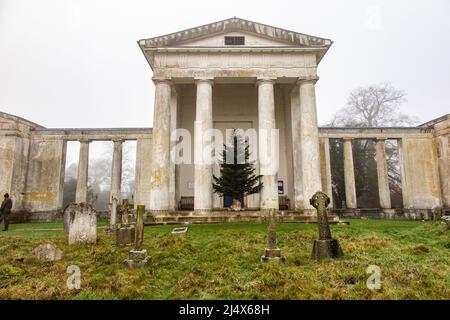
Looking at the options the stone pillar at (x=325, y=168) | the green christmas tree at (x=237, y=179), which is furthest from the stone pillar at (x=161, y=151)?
the stone pillar at (x=325, y=168)

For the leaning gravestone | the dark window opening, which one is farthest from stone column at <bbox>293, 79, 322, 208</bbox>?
the leaning gravestone

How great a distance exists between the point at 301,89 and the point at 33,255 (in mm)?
15017

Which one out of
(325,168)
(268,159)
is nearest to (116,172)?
(268,159)

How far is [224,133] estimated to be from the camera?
72.9ft

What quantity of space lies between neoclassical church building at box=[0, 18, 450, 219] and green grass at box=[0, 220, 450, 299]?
24.9ft

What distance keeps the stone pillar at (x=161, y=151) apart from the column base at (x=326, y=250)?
34.1 feet

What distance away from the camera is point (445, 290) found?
4.71 meters

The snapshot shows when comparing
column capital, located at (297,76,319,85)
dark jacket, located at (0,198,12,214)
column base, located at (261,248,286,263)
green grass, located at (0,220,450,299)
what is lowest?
green grass, located at (0,220,450,299)

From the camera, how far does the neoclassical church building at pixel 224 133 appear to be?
1630cm

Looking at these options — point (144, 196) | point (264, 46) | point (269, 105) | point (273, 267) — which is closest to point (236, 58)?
point (264, 46)

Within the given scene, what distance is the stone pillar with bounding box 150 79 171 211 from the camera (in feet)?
52.1

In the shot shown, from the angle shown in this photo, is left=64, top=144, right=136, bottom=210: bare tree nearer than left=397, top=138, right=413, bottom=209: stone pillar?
No

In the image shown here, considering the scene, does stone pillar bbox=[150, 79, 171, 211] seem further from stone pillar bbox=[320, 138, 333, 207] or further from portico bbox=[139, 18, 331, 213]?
stone pillar bbox=[320, 138, 333, 207]

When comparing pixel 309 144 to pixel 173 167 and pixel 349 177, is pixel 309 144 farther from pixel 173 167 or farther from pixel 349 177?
pixel 349 177
